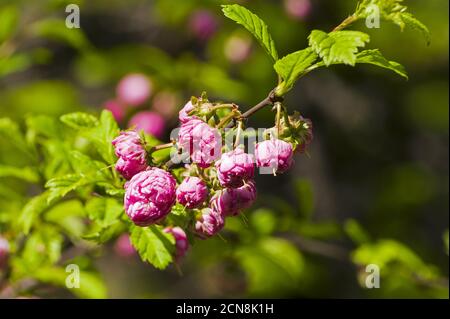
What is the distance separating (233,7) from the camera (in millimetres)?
1408

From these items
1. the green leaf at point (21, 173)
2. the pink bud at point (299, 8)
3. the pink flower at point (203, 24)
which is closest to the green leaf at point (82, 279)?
the green leaf at point (21, 173)

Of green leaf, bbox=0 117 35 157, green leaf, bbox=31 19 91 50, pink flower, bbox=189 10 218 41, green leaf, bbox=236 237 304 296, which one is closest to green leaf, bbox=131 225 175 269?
green leaf, bbox=0 117 35 157

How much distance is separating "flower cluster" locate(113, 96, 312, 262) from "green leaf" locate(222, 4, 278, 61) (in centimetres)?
17

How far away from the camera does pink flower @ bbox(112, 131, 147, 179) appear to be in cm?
136

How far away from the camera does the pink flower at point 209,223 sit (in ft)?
4.56

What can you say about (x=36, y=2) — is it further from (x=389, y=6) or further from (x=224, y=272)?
(x=389, y=6)

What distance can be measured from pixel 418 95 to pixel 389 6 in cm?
305

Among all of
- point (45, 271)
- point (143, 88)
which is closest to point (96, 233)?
point (45, 271)

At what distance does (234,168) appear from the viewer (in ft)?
4.18

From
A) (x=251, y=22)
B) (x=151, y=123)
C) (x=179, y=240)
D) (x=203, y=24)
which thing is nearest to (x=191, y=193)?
(x=179, y=240)

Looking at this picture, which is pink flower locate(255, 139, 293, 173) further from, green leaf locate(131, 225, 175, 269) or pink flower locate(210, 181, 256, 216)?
green leaf locate(131, 225, 175, 269)

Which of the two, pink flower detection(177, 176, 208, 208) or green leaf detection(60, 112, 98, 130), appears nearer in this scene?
pink flower detection(177, 176, 208, 208)

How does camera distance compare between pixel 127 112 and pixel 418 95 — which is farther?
pixel 418 95

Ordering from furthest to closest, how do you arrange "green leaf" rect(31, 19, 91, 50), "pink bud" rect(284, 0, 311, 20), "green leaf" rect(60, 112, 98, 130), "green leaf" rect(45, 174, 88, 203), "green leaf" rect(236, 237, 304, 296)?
"pink bud" rect(284, 0, 311, 20)
"green leaf" rect(31, 19, 91, 50)
"green leaf" rect(236, 237, 304, 296)
"green leaf" rect(60, 112, 98, 130)
"green leaf" rect(45, 174, 88, 203)
